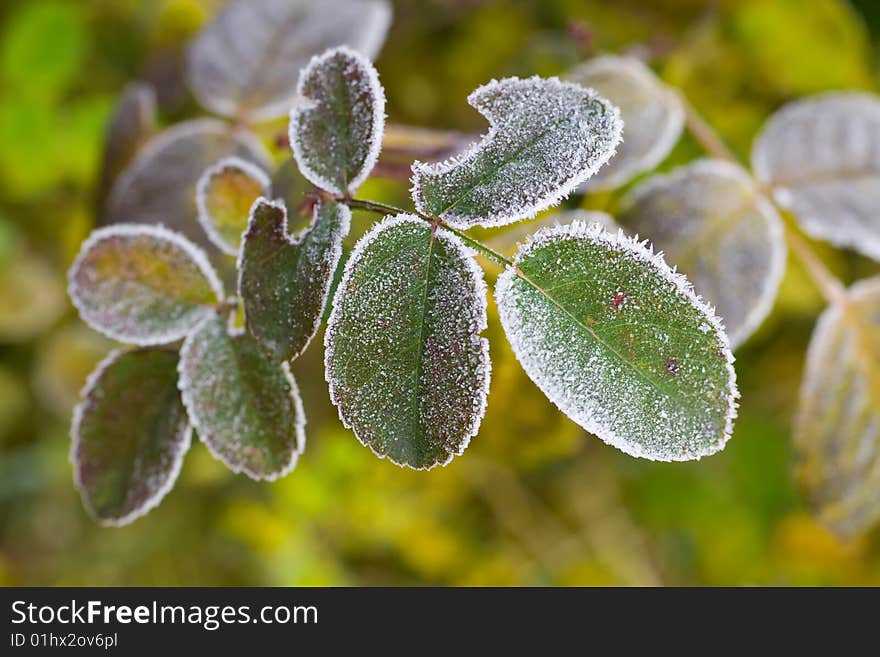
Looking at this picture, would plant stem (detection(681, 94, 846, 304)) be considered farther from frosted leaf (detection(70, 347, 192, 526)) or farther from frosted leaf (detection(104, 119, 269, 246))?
frosted leaf (detection(70, 347, 192, 526))

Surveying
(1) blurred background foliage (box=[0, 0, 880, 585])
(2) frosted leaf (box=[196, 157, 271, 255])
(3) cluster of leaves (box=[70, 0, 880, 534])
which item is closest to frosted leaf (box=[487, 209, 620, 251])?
(3) cluster of leaves (box=[70, 0, 880, 534])

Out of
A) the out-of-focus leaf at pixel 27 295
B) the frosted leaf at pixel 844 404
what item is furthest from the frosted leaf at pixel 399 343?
the out-of-focus leaf at pixel 27 295

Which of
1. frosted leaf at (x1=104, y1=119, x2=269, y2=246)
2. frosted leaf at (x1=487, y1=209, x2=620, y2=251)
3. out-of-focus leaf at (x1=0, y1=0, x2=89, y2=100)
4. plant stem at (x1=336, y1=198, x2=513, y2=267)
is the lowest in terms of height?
out-of-focus leaf at (x1=0, y1=0, x2=89, y2=100)

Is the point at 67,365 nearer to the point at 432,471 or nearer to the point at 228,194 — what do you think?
the point at 432,471
